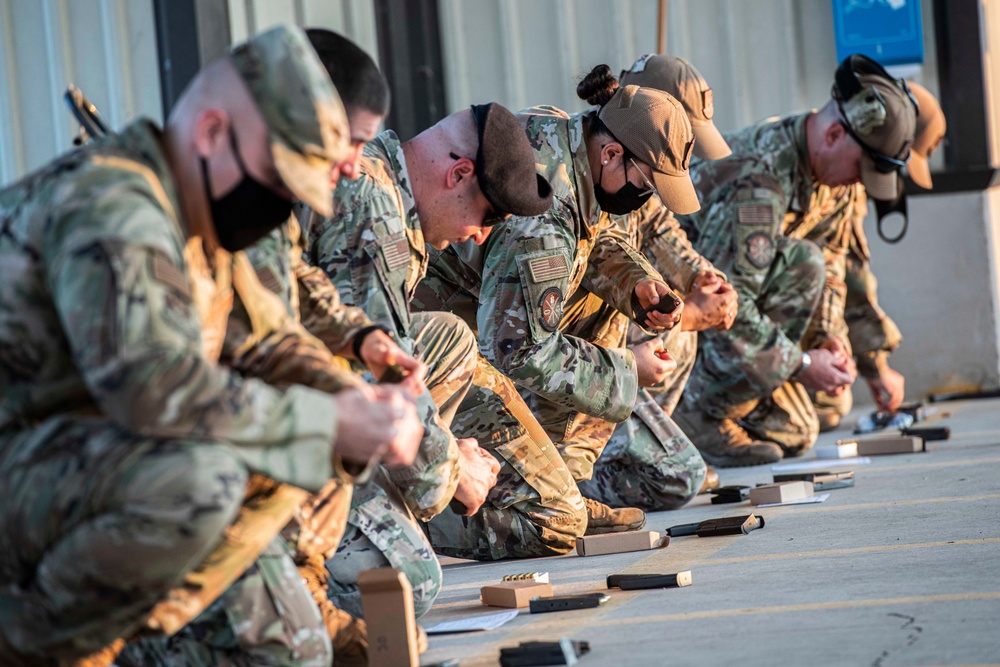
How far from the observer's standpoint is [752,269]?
17.7 ft

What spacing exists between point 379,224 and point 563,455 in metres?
1.34

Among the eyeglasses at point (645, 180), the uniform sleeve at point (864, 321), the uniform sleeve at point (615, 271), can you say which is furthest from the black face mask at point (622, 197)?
the uniform sleeve at point (864, 321)

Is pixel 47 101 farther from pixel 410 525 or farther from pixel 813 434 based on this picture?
pixel 410 525

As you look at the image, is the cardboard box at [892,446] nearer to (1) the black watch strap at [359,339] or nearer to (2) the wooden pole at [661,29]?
(2) the wooden pole at [661,29]

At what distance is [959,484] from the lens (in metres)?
4.11

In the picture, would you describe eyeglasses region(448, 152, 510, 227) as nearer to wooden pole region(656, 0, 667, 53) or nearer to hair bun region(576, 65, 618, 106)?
hair bun region(576, 65, 618, 106)

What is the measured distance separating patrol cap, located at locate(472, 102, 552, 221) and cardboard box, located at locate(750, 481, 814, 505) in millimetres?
1462

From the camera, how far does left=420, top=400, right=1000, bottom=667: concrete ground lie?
2.25 metres

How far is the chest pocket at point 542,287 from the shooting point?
142 inches

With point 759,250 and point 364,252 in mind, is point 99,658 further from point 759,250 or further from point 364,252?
point 759,250

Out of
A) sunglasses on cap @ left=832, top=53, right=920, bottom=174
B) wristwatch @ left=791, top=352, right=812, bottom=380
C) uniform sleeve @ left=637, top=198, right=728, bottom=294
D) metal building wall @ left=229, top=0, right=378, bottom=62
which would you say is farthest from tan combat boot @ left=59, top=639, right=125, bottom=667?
metal building wall @ left=229, top=0, right=378, bottom=62

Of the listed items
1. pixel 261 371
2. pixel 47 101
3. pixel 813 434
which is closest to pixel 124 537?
pixel 261 371

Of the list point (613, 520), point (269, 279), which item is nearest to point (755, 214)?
point (613, 520)

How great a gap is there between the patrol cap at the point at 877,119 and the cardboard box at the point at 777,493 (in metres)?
1.96
